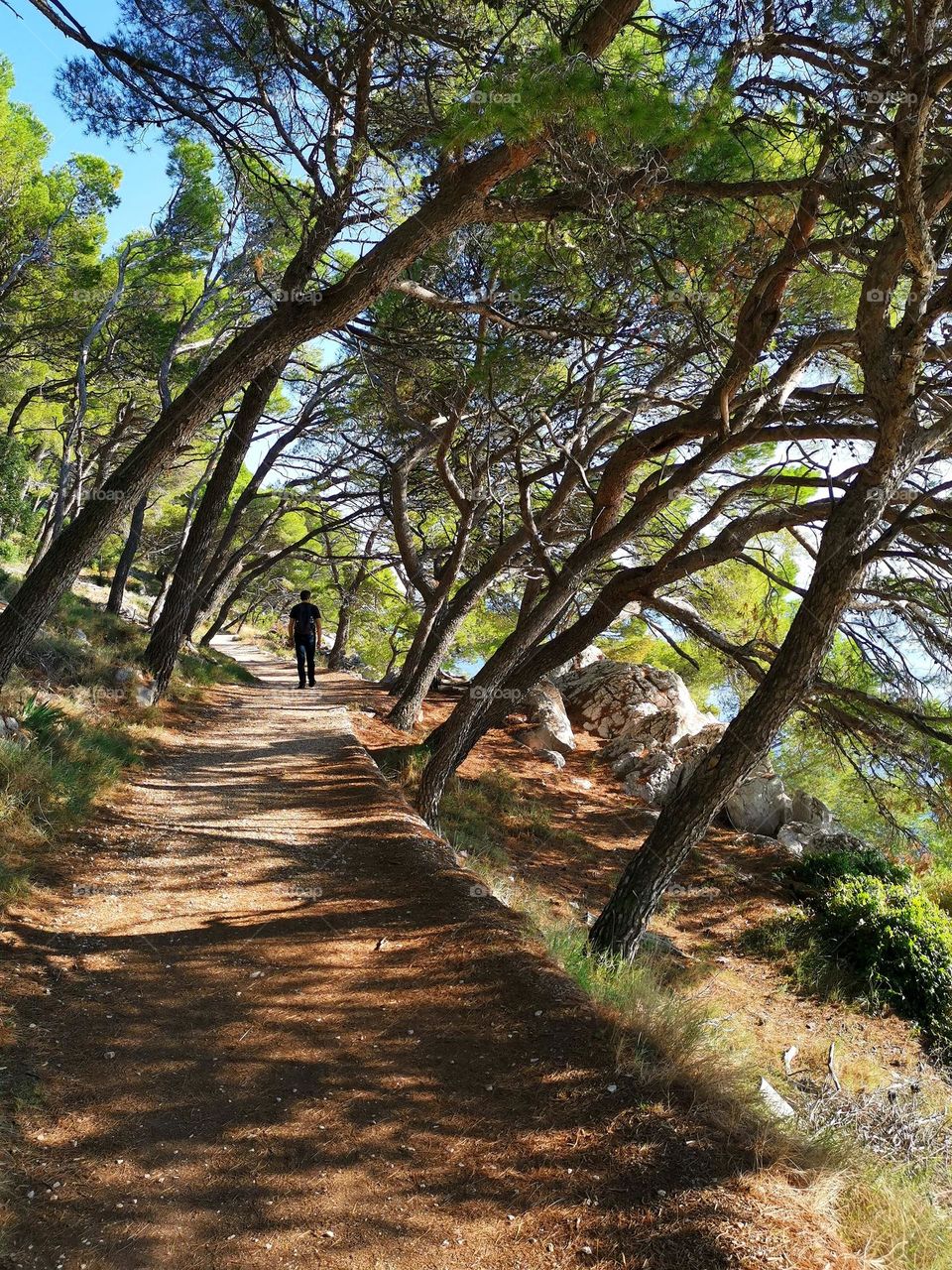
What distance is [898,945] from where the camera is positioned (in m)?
8.58

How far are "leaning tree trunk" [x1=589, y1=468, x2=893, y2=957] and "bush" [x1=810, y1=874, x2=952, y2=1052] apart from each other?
4224 millimetres

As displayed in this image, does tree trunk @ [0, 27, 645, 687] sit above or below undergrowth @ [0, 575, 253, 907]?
above

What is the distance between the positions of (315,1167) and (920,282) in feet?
16.6

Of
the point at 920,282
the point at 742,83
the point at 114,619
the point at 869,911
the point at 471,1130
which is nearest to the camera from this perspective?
the point at 471,1130

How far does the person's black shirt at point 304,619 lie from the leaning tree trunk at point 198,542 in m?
3.87

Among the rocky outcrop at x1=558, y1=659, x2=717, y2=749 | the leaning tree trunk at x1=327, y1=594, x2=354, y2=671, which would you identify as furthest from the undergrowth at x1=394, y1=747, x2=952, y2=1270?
the leaning tree trunk at x1=327, y1=594, x2=354, y2=671

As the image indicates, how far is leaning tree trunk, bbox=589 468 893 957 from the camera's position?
16.6 feet

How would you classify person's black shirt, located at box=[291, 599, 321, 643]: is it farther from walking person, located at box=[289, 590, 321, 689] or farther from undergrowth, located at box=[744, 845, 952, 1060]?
undergrowth, located at box=[744, 845, 952, 1060]

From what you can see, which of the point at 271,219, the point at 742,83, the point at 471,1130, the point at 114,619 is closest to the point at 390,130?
the point at 742,83

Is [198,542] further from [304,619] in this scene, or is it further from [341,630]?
[341,630]

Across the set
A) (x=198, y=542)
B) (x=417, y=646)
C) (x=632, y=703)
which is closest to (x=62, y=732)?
(x=198, y=542)

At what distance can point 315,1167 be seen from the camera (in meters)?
2.77

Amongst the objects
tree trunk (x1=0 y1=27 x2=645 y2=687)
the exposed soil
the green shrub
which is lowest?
the exposed soil

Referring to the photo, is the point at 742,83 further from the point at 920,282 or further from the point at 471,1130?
the point at 471,1130
